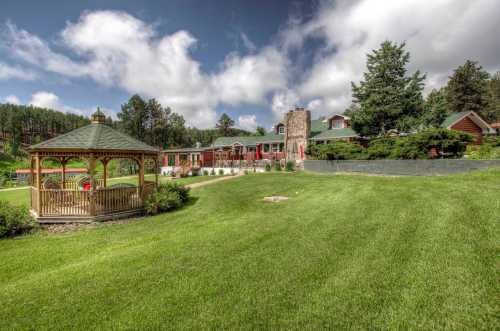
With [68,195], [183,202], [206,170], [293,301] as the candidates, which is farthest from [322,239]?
[206,170]

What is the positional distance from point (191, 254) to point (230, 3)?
13680 mm

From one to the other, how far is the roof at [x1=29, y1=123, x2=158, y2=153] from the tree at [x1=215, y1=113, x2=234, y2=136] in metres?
59.9

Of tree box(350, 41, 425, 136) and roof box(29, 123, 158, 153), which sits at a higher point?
tree box(350, 41, 425, 136)

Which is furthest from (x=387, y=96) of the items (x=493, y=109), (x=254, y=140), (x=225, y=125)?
(x=225, y=125)

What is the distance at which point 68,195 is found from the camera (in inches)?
402

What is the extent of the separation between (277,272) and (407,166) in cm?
1567

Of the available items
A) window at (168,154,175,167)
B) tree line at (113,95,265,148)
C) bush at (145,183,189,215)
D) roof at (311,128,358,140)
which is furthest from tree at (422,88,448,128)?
tree line at (113,95,265,148)

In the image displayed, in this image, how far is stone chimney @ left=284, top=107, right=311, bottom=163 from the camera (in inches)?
1220

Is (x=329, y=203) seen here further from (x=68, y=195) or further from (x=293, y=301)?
(x=68, y=195)

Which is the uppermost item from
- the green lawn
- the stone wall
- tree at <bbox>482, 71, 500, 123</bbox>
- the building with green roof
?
tree at <bbox>482, 71, 500, 123</bbox>

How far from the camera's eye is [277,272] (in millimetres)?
4582

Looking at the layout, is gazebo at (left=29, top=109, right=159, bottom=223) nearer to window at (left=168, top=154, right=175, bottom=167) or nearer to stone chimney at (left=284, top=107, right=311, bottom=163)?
stone chimney at (left=284, top=107, right=311, bottom=163)

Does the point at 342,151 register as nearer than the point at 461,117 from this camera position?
Yes

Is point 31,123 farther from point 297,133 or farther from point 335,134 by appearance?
point 335,134
